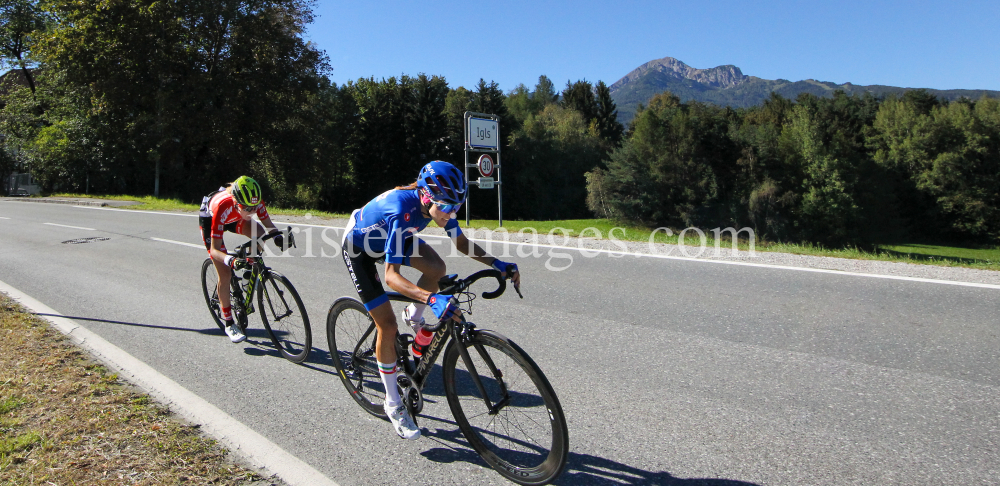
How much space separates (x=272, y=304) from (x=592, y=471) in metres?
3.45

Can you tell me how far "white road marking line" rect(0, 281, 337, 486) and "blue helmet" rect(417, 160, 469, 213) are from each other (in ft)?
5.39

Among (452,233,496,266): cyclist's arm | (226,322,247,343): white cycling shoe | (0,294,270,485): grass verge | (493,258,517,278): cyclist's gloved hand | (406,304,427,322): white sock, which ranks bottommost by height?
(0,294,270,485): grass verge

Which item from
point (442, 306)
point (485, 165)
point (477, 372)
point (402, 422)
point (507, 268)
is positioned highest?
point (485, 165)

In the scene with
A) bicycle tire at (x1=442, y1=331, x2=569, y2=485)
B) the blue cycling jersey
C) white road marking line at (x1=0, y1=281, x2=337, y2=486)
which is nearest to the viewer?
bicycle tire at (x1=442, y1=331, x2=569, y2=485)

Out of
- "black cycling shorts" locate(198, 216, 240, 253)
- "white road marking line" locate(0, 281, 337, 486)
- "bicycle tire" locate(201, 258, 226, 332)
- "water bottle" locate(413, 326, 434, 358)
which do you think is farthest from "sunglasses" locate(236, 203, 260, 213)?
"water bottle" locate(413, 326, 434, 358)

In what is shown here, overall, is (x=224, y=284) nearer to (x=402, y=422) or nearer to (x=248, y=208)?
(x=248, y=208)

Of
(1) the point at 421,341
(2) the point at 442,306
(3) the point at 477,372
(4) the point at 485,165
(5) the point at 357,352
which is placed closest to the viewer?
(2) the point at 442,306

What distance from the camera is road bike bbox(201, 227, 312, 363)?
5047 mm

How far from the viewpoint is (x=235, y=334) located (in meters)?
5.58

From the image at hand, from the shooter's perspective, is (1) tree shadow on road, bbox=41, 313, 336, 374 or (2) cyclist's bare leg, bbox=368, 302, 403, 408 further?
(1) tree shadow on road, bbox=41, 313, 336, 374

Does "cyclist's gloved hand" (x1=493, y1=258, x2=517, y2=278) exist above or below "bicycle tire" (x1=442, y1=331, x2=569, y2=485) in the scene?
above

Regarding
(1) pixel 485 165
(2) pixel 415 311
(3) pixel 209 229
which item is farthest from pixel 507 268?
(1) pixel 485 165

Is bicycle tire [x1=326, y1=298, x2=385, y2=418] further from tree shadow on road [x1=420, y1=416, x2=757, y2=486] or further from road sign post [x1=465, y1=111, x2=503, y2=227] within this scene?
road sign post [x1=465, y1=111, x2=503, y2=227]

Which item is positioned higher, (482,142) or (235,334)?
(482,142)
